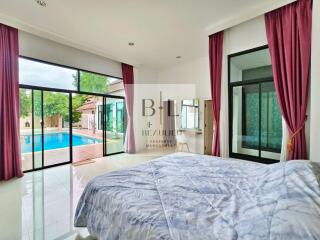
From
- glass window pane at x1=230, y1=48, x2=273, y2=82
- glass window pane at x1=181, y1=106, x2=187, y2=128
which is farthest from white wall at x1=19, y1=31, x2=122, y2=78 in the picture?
glass window pane at x1=230, y1=48, x2=273, y2=82

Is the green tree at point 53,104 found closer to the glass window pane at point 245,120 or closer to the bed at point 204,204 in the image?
the bed at point 204,204

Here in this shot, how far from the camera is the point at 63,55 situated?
4.31 m

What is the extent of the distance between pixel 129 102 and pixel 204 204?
4.89 metres

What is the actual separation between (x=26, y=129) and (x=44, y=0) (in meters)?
2.82

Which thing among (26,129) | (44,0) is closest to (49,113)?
(26,129)

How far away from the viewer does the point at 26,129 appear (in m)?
4.02

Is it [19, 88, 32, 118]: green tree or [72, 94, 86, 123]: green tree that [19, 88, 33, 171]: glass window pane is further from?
[72, 94, 86, 123]: green tree

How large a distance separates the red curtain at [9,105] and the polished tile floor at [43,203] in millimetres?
362

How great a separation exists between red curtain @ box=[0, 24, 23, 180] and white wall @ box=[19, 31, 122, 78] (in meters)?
0.26

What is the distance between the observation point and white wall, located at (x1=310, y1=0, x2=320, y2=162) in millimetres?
2447

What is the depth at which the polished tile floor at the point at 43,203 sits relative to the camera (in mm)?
1975

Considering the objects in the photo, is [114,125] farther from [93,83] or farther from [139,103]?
[93,83]

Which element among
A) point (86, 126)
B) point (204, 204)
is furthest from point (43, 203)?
point (86, 126)

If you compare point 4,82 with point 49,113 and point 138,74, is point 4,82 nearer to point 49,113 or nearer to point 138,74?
point 49,113
